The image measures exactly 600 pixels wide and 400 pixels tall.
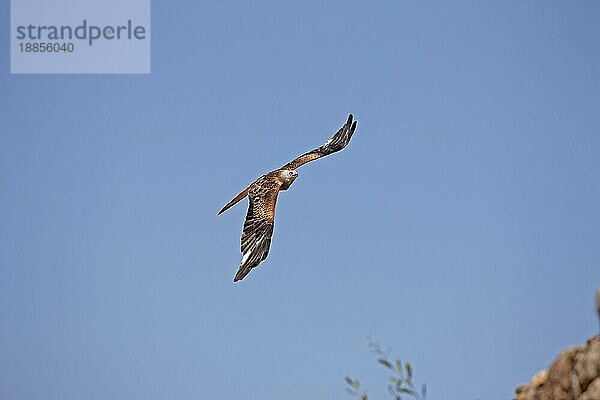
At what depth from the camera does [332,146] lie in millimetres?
36938

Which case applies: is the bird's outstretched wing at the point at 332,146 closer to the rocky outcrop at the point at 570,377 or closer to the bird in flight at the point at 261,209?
the bird in flight at the point at 261,209

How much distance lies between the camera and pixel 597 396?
1280 cm

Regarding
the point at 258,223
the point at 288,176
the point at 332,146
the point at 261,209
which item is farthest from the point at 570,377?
the point at 332,146

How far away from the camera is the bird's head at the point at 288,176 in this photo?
1205 inches

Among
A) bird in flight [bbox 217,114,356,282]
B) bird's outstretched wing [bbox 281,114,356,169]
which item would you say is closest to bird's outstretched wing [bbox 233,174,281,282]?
bird in flight [bbox 217,114,356,282]

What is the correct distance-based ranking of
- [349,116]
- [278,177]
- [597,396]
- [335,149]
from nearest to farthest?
1. [597,396]
2. [278,177]
3. [335,149]
4. [349,116]

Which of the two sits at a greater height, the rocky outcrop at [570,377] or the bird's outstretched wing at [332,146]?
the bird's outstretched wing at [332,146]

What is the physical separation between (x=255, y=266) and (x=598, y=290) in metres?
13.9

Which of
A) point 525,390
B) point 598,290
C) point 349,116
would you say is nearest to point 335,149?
point 349,116

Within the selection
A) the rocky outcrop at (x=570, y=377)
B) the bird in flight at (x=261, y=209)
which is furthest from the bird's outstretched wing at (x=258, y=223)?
the rocky outcrop at (x=570, y=377)

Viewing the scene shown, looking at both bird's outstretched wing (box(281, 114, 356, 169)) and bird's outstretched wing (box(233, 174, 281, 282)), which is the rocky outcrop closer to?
bird's outstretched wing (box(233, 174, 281, 282))

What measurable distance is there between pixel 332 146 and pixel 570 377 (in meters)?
23.2

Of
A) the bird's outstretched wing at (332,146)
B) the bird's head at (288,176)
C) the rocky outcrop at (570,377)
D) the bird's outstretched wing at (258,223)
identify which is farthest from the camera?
the bird's outstretched wing at (332,146)

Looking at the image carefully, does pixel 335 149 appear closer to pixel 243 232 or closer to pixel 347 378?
pixel 243 232
